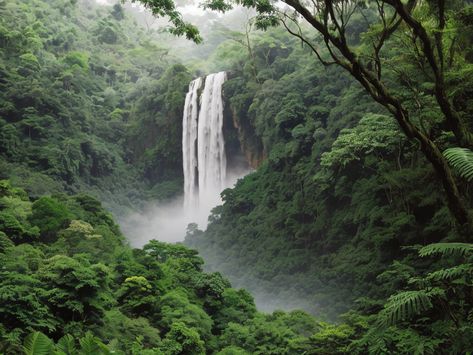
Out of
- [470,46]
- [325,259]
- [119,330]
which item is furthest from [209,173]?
[119,330]

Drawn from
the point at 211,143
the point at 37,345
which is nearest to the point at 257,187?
the point at 211,143

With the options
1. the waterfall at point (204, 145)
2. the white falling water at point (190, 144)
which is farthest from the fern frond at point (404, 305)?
the white falling water at point (190, 144)

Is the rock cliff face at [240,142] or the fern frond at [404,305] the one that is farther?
→ the rock cliff face at [240,142]

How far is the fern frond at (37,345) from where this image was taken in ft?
14.5

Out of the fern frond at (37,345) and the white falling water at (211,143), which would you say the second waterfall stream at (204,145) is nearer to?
the white falling water at (211,143)

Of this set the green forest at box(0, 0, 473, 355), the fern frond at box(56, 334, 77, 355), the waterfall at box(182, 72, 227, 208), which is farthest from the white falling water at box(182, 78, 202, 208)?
the fern frond at box(56, 334, 77, 355)

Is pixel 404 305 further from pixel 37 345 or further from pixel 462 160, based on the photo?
pixel 37 345

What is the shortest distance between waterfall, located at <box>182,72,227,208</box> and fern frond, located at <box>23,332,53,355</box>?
26.3 meters

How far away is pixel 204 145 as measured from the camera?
3169 centimetres

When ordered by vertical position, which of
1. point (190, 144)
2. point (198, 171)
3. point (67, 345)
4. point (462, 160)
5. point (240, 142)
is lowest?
point (67, 345)

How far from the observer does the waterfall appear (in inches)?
1230

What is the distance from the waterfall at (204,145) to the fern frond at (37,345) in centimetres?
2625

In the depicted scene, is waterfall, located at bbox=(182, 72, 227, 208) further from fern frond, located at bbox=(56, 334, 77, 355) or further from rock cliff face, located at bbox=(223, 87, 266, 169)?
fern frond, located at bbox=(56, 334, 77, 355)

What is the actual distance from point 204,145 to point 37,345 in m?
27.5
